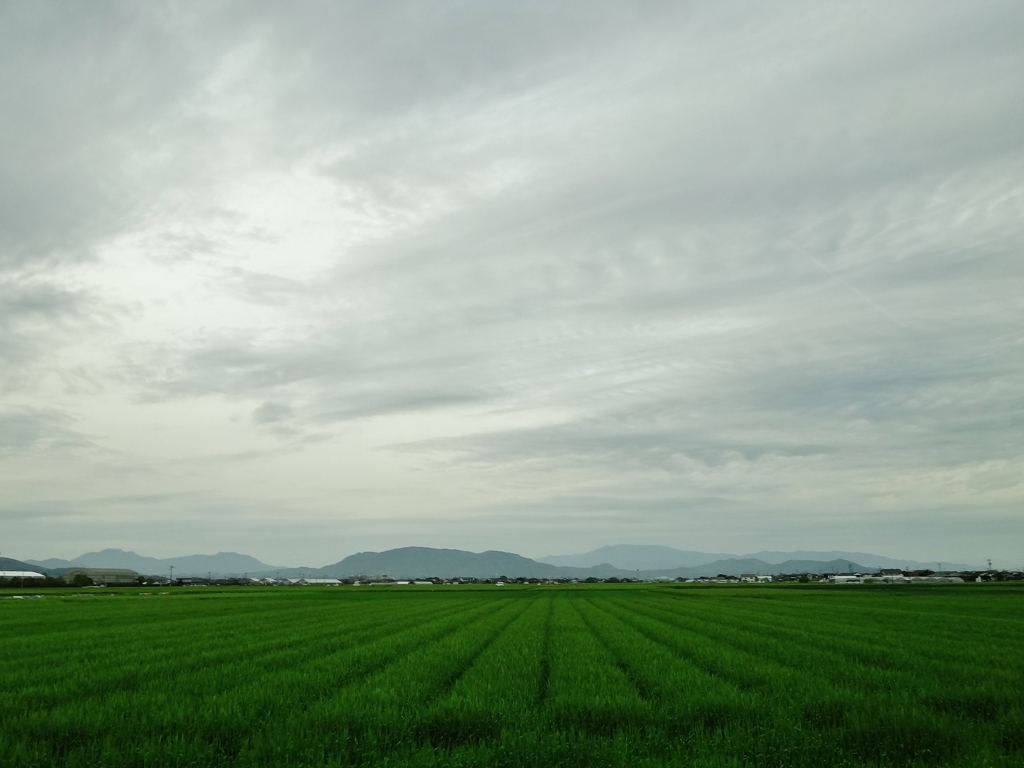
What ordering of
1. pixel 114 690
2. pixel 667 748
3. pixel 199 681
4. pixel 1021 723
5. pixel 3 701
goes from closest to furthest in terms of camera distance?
pixel 667 748 → pixel 1021 723 → pixel 3 701 → pixel 114 690 → pixel 199 681

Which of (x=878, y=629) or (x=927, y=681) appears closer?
(x=927, y=681)

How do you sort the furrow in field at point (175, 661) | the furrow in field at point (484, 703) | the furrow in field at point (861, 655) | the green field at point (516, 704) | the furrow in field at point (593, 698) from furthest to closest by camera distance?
the furrow in field at point (861, 655)
the furrow in field at point (175, 661)
the furrow in field at point (593, 698)
the furrow in field at point (484, 703)
the green field at point (516, 704)

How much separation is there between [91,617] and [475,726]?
1486 inches

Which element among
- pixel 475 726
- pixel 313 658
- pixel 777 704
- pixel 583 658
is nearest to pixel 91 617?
pixel 313 658

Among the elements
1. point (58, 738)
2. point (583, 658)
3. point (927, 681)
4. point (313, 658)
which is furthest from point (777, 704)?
point (313, 658)

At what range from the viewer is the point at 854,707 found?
11.5 meters

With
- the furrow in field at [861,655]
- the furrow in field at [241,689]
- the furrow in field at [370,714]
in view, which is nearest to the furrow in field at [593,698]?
the furrow in field at [370,714]

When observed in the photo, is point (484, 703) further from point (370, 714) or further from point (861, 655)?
point (861, 655)

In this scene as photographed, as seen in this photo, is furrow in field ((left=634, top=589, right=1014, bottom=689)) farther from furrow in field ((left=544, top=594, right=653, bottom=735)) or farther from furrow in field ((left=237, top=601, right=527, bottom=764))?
furrow in field ((left=237, top=601, right=527, bottom=764))

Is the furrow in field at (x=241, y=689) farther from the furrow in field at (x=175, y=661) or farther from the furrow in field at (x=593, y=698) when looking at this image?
the furrow in field at (x=593, y=698)

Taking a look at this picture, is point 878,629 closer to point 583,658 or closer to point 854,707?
point 583,658

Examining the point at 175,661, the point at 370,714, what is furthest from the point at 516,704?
the point at 175,661

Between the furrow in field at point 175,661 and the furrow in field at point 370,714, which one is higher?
the furrow in field at point 370,714

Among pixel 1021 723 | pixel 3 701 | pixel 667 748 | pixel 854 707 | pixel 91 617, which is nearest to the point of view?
pixel 667 748
